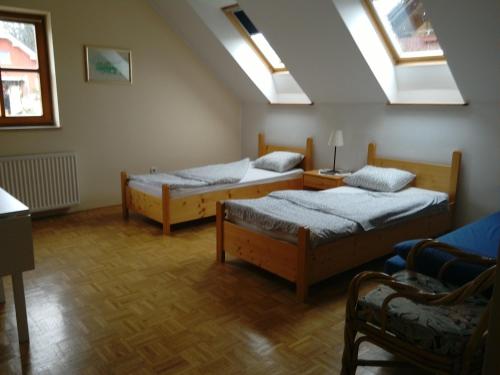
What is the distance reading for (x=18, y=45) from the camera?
4.16 metres

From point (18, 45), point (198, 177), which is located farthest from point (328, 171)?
point (18, 45)

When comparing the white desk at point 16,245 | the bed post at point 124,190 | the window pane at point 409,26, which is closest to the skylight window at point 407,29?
the window pane at point 409,26

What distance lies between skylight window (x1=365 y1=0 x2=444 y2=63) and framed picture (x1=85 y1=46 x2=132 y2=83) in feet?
8.74

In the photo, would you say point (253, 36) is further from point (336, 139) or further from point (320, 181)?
point (320, 181)

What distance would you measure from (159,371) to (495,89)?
3.23 m

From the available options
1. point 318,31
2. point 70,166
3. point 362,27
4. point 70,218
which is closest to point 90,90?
point 70,166

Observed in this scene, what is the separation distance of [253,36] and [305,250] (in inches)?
129

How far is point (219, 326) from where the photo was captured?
236cm

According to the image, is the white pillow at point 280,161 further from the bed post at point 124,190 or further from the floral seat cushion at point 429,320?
the floral seat cushion at point 429,320

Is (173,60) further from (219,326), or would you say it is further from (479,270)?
(479,270)

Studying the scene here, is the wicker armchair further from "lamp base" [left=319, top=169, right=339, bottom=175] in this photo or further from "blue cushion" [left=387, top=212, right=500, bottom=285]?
"lamp base" [left=319, top=169, right=339, bottom=175]

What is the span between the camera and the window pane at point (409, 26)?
11.8 feet

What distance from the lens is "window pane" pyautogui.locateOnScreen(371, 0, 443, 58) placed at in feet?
11.8

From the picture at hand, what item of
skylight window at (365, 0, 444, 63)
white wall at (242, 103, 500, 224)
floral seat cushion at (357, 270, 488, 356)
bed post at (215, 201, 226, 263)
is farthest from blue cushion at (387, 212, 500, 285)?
skylight window at (365, 0, 444, 63)
